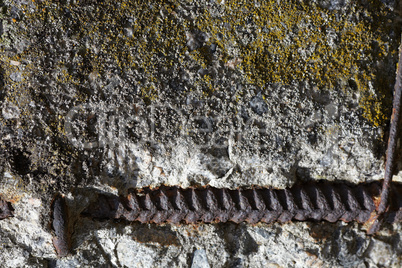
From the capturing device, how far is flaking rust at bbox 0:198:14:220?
1.07 metres

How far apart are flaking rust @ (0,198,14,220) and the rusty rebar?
0.68ft

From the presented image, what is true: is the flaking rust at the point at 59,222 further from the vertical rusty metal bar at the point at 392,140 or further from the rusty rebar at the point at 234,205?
the vertical rusty metal bar at the point at 392,140

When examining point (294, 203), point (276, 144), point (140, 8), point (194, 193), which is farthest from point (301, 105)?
point (140, 8)

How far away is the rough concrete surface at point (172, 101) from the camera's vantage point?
3.45ft

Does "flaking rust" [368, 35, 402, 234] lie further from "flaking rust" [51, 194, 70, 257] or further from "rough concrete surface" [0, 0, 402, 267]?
"flaking rust" [51, 194, 70, 257]

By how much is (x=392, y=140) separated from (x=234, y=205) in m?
0.52

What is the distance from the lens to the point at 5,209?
107 cm

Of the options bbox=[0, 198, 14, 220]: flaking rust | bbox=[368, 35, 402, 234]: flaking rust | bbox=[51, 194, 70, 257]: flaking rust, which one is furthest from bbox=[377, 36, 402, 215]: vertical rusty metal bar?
bbox=[0, 198, 14, 220]: flaking rust

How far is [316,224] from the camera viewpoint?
1.21 meters

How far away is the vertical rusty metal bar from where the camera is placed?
109 centimetres

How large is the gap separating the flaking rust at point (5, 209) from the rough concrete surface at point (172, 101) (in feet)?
0.07

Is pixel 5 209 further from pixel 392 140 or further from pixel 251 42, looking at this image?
pixel 392 140

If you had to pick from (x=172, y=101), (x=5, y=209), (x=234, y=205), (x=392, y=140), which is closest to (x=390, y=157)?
(x=392, y=140)

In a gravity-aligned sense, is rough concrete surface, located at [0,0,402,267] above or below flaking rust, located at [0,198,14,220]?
above
